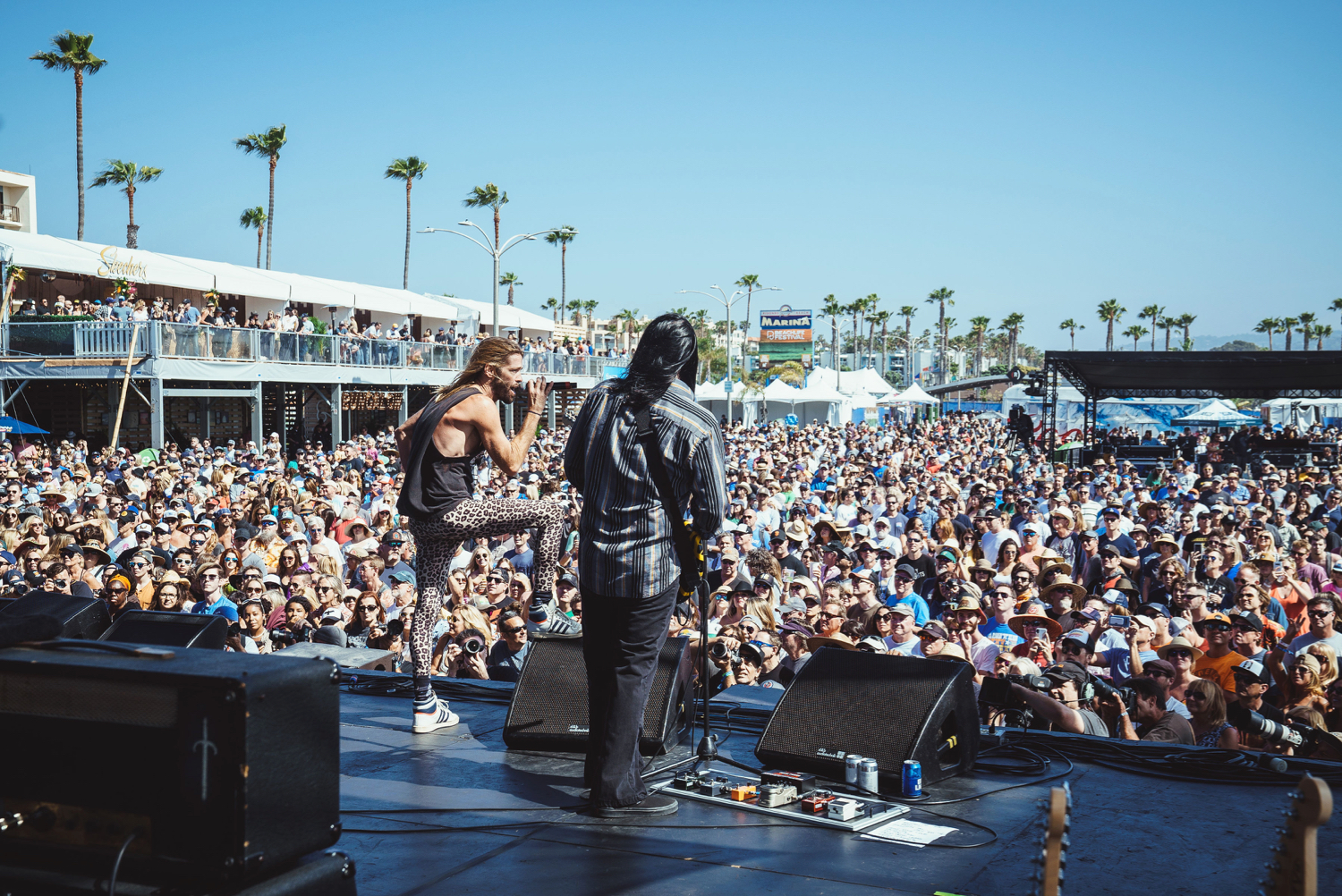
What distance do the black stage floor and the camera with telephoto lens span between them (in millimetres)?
1529

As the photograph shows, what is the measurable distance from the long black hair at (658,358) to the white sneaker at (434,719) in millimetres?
1617

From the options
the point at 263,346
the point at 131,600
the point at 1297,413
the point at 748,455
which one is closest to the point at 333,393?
the point at 263,346

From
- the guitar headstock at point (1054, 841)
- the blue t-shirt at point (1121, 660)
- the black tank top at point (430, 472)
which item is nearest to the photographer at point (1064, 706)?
the blue t-shirt at point (1121, 660)

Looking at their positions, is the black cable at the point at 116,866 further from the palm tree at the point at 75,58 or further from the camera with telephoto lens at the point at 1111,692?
the palm tree at the point at 75,58

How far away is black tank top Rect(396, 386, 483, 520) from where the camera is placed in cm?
394

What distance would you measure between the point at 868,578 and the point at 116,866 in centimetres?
692

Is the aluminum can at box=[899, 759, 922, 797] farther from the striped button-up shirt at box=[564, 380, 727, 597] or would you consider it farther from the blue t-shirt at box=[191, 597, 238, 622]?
the blue t-shirt at box=[191, 597, 238, 622]

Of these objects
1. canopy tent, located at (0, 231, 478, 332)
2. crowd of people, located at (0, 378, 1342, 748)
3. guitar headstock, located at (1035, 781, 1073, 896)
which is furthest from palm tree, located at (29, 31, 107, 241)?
guitar headstock, located at (1035, 781, 1073, 896)

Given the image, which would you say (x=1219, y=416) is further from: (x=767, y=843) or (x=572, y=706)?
(x=767, y=843)

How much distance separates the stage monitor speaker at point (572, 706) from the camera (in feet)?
12.5

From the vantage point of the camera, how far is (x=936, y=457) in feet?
71.2

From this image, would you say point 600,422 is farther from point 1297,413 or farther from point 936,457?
point 1297,413

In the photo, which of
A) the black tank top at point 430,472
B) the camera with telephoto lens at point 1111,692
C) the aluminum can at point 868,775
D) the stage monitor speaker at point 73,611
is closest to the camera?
the aluminum can at point 868,775

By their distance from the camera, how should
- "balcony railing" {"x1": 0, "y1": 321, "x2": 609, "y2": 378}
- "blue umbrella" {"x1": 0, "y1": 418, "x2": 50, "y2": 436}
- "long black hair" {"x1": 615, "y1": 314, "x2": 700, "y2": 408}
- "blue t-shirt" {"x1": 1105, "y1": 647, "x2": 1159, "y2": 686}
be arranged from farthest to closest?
"balcony railing" {"x1": 0, "y1": 321, "x2": 609, "y2": 378}
"blue umbrella" {"x1": 0, "y1": 418, "x2": 50, "y2": 436}
"blue t-shirt" {"x1": 1105, "y1": 647, "x2": 1159, "y2": 686}
"long black hair" {"x1": 615, "y1": 314, "x2": 700, "y2": 408}
